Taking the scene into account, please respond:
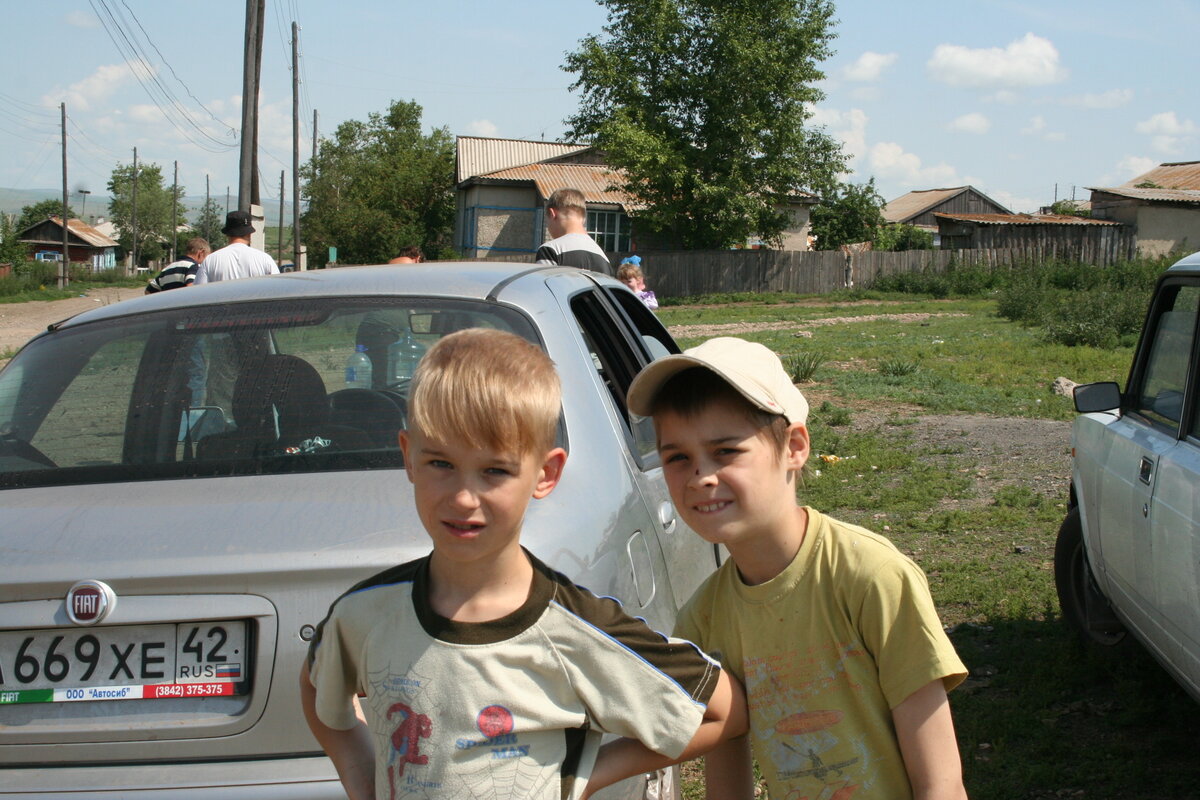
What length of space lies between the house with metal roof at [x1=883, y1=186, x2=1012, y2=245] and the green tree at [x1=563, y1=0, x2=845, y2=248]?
33.6 m

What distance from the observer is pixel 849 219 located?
48.3 metres

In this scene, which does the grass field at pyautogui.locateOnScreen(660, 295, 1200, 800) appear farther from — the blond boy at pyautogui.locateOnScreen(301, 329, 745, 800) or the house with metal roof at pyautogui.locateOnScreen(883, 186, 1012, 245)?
the house with metal roof at pyautogui.locateOnScreen(883, 186, 1012, 245)

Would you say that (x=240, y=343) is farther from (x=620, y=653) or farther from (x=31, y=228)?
(x=31, y=228)

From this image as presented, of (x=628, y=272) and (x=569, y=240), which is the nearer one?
(x=569, y=240)

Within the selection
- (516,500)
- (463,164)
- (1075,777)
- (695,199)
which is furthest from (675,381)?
(463,164)

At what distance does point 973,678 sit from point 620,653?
3.60 meters

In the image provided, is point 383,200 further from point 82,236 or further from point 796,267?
point 82,236

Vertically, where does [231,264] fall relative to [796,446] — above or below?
above

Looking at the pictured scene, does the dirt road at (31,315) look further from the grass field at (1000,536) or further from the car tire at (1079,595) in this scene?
the car tire at (1079,595)

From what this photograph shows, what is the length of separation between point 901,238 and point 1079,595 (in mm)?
49648

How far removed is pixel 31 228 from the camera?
10131 cm

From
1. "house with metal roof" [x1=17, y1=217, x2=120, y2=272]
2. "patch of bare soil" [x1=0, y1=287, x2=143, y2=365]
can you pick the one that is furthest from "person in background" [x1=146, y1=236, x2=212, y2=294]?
"house with metal roof" [x1=17, y1=217, x2=120, y2=272]

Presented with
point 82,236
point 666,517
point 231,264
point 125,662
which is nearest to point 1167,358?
point 666,517

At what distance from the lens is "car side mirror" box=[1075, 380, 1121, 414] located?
13.8 ft
